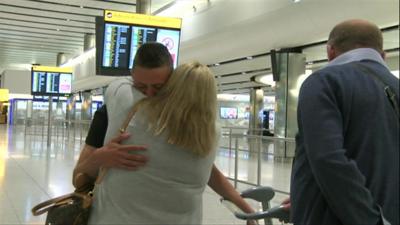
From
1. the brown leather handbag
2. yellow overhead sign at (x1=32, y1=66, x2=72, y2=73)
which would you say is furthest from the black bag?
yellow overhead sign at (x1=32, y1=66, x2=72, y2=73)

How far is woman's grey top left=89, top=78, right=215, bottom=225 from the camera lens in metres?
1.89

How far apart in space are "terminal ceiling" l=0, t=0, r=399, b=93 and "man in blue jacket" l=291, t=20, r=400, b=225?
182 millimetres

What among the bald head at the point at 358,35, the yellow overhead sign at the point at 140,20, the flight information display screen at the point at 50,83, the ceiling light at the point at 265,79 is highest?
the ceiling light at the point at 265,79

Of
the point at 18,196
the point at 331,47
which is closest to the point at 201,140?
the point at 331,47

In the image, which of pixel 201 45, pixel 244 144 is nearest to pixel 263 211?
pixel 201 45

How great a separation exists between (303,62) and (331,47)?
14.3m

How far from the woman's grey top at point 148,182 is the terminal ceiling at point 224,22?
0.88 m

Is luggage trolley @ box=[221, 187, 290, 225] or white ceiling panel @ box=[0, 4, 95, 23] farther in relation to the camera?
white ceiling panel @ box=[0, 4, 95, 23]

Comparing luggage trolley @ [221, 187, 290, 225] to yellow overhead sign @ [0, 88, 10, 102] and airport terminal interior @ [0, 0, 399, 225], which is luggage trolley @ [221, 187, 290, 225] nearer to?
airport terminal interior @ [0, 0, 399, 225]

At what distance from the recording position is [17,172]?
33.6 ft

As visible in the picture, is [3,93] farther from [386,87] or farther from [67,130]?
[386,87]

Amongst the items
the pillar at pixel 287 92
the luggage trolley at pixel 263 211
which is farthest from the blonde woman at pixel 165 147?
the pillar at pixel 287 92

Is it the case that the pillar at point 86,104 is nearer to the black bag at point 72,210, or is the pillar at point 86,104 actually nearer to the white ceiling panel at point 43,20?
the white ceiling panel at point 43,20

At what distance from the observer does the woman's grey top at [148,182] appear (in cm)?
189
